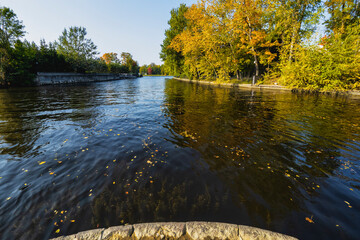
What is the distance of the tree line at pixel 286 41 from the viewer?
56.8ft

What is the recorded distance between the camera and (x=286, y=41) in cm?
2312

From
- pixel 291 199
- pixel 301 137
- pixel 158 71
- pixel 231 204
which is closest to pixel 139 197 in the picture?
pixel 231 204

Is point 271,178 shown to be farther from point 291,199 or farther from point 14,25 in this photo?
point 14,25

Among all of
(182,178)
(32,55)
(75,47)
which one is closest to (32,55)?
(32,55)

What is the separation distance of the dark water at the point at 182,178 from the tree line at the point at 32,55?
34301mm

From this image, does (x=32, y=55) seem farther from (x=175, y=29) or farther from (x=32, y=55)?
(x=175, y=29)

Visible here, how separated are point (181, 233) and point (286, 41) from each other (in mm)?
29847

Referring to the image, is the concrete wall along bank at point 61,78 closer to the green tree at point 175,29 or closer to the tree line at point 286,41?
the green tree at point 175,29

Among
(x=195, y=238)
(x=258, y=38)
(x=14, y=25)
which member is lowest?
(x=195, y=238)

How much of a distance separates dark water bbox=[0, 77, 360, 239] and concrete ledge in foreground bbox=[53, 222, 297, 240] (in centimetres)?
58

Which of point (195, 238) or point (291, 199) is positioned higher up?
point (195, 238)

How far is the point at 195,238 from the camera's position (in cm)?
223

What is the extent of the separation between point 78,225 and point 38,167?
3107mm

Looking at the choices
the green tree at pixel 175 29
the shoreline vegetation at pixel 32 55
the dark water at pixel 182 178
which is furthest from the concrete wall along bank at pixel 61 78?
the dark water at pixel 182 178
